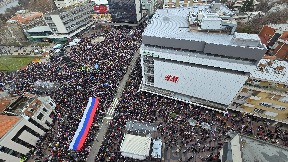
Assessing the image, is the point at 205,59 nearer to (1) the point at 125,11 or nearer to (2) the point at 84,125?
(2) the point at 84,125

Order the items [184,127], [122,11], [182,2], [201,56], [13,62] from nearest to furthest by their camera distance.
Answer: [201,56], [184,127], [13,62], [182,2], [122,11]

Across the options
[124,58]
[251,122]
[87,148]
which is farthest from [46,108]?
[251,122]

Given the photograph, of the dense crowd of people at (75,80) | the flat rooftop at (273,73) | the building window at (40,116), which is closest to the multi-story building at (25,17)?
the dense crowd of people at (75,80)

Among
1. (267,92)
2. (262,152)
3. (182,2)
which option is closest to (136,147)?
(262,152)

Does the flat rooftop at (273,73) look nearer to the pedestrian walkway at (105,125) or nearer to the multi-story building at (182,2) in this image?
the pedestrian walkway at (105,125)

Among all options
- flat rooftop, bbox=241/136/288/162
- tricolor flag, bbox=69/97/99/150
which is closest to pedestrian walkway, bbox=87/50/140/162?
tricolor flag, bbox=69/97/99/150

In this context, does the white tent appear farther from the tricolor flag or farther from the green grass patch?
the green grass patch

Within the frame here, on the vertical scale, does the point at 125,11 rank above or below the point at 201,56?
below
